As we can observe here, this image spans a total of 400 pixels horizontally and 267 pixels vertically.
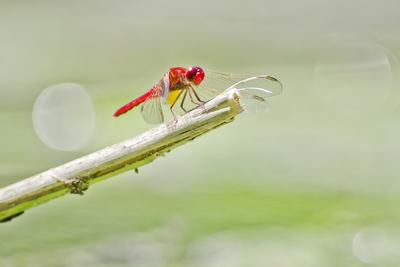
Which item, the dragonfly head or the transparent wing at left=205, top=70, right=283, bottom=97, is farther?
the dragonfly head

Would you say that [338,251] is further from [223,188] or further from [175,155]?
[175,155]

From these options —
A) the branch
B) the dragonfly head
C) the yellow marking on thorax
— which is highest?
the dragonfly head

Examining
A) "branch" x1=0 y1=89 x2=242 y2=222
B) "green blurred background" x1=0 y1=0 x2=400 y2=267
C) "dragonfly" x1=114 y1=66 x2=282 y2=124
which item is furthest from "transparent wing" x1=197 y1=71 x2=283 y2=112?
"green blurred background" x1=0 y1=0 x2=400 y2=267

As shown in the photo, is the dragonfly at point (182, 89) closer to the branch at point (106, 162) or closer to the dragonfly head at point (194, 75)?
the dragonfly head at point (194, 75)

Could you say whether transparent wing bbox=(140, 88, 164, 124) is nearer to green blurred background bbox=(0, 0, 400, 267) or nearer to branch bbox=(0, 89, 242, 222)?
green blurred background bbox=(0, 0, 400, 267)

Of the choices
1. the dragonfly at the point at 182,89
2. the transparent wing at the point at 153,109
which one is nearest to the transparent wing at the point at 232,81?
the dragonfly at the point at 182,89
